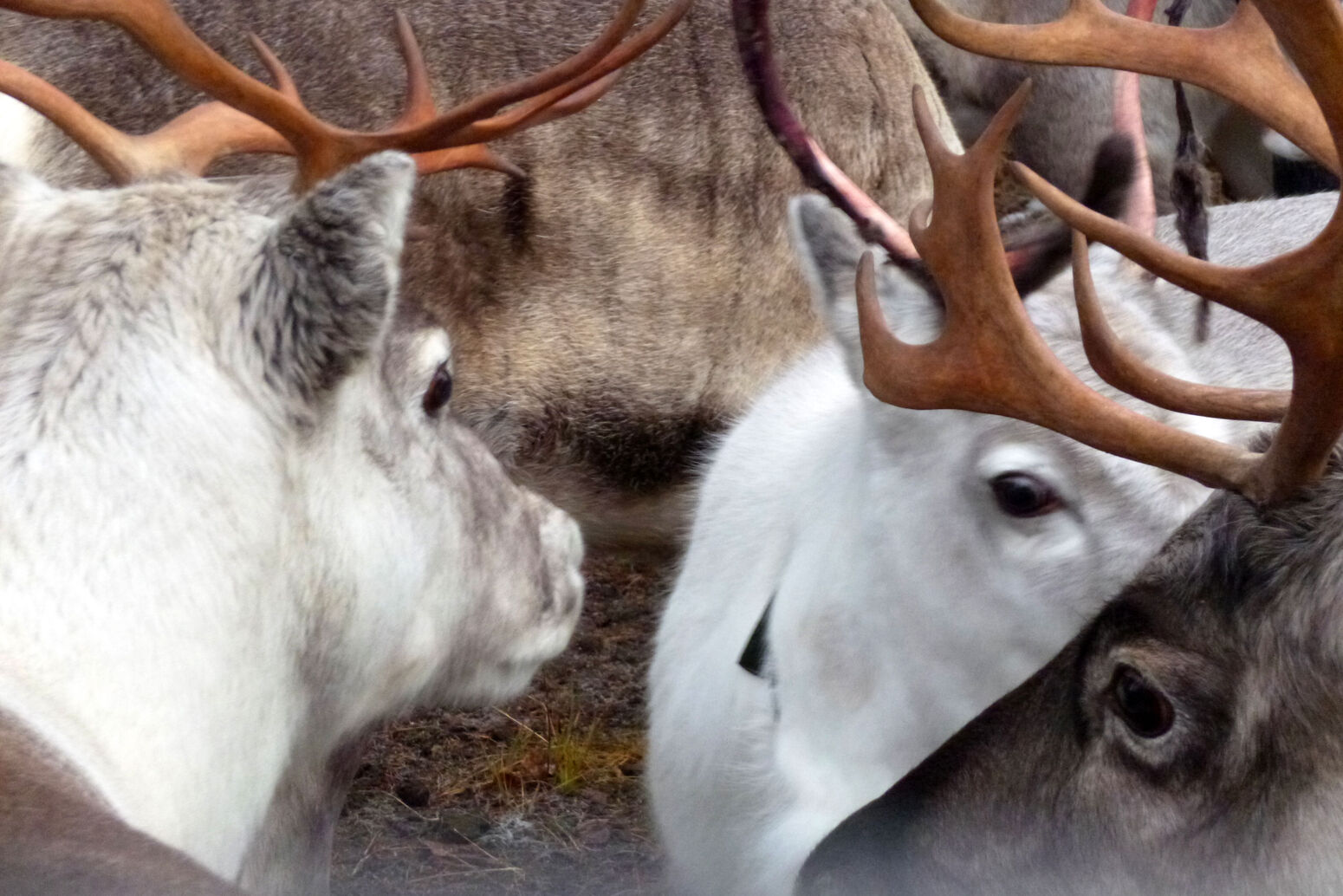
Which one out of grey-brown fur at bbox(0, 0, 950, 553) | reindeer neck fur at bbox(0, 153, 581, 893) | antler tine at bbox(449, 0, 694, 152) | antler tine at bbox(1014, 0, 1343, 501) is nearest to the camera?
antler tine at bbox(1014, 0, 1343, 501)

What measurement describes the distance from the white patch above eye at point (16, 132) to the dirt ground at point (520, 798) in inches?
61.9

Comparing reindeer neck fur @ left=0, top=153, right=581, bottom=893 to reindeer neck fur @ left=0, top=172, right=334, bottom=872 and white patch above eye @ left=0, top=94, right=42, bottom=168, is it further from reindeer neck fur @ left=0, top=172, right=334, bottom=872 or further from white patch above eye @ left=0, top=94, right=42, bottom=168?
white patch above eye @ left=0, top=94, right=42, bottom=168

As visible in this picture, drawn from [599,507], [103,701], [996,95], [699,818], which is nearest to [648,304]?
[599,507]

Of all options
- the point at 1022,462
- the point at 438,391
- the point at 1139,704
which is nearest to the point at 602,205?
the point at 438,391

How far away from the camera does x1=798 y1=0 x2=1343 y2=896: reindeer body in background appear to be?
4.74 ft

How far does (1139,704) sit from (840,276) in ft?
2.80

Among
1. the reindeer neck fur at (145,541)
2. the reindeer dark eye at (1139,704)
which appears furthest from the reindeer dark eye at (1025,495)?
the reindeer neck fur at (145,541)

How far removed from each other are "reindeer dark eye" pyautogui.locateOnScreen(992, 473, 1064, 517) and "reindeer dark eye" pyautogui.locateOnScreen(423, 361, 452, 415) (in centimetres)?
71

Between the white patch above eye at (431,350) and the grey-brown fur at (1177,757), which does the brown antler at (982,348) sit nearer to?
the grey-brown fur at (1177,757)

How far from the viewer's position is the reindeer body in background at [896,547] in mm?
→ 1865

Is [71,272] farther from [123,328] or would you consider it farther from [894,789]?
[894,789]

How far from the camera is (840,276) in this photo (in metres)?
2.23

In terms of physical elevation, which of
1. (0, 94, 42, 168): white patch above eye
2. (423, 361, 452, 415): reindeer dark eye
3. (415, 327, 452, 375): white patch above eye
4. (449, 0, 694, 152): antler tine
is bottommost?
(0, 94, 42, 168): white patch above eye

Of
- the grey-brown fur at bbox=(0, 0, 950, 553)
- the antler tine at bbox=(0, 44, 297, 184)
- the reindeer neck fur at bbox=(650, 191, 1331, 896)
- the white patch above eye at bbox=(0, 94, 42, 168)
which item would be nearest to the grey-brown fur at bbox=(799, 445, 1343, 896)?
the reindeer neck fur at bbox=(650, 191, 1331, 896)
